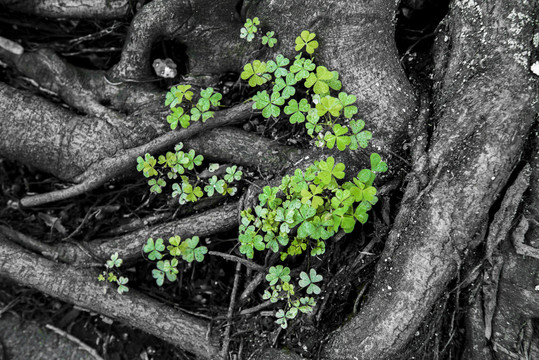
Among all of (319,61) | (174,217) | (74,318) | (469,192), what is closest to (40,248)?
(74,318)

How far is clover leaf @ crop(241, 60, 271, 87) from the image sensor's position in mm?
2373

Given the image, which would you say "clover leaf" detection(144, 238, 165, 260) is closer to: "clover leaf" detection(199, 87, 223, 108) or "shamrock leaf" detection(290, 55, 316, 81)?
"clover leaf" detection(199, 87, 223, 108)

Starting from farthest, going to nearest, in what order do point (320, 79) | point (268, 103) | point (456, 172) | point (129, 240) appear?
point (129, 240) → point (268, 103) → point (320, 79) → point (456, 172)

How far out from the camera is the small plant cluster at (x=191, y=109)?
243 cm

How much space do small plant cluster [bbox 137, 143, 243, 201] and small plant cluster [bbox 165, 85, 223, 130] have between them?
161 mm

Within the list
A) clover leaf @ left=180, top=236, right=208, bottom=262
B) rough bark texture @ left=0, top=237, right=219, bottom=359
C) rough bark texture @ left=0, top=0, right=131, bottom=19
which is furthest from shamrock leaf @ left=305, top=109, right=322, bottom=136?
rough bark texture @ left=0, top=0, right=131, bottom=19

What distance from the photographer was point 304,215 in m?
2.17

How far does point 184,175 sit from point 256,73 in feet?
2.57

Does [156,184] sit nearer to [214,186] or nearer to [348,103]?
[214,186]

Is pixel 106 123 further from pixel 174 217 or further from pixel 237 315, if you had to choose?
pixel 237 315

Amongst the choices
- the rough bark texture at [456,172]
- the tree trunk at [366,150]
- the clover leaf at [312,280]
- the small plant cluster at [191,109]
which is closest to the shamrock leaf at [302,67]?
the tree trunk at [366,150]

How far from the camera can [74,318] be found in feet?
9.59

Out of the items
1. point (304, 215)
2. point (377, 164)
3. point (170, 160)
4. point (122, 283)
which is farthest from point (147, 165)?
point (377, 164)

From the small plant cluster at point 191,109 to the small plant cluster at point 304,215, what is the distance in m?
0.62
